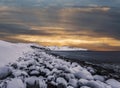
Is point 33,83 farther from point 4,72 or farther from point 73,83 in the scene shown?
point 73,83

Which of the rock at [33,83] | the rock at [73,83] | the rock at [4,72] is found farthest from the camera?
the rock at [73,83]

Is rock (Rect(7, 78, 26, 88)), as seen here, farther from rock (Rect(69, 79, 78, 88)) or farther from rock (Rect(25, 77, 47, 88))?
rock (Rect(69, 79, 78, 88))

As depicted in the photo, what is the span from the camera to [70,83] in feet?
31.3

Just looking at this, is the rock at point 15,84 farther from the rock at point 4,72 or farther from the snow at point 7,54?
the snow at point 7,54

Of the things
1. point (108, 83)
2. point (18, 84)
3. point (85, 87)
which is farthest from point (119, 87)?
point (18, 84)

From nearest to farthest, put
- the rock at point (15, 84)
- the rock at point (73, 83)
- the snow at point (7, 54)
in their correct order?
the rock at point (15, 84), the rock at point (73, 83), the snow at point (7, 54)

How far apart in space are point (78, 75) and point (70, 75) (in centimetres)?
31

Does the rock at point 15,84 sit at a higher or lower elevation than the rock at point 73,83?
higher

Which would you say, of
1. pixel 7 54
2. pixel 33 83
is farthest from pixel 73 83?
pixel 7 54

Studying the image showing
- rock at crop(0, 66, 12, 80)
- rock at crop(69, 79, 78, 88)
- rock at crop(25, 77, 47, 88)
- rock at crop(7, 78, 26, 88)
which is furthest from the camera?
rock at crop(69, 79, 78, 88)

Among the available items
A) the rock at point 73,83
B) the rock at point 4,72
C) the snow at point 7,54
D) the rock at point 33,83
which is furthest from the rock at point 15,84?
the snow at point 7,54

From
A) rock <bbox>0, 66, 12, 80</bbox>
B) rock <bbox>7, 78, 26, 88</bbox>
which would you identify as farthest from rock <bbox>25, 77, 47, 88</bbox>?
rock <bbox>0, 66, 12, 80</bbox>

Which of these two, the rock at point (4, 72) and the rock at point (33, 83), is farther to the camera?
the rock at point (4, 72)

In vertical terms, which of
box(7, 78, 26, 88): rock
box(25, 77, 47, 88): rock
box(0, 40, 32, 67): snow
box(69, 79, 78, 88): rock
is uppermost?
box(7, 78, 26, 88): rock
